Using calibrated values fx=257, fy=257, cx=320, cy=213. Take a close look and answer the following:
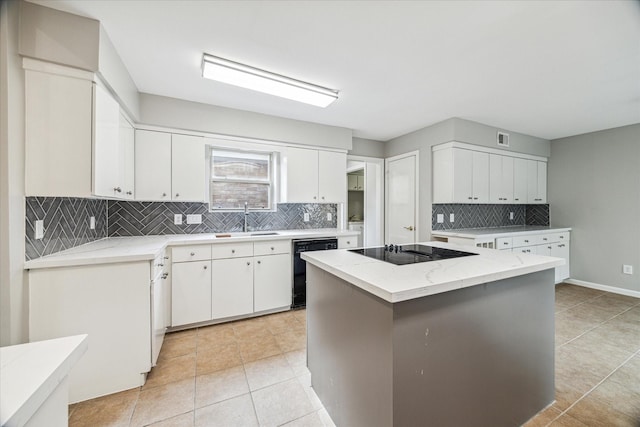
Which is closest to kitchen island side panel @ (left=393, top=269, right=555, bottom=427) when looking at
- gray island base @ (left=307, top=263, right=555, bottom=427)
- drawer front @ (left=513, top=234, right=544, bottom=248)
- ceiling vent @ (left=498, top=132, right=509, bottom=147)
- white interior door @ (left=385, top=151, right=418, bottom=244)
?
gray island base @ (left=307, top=263, right=555, bottom=427)

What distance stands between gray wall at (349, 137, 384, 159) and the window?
1.54 m

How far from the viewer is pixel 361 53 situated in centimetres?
203

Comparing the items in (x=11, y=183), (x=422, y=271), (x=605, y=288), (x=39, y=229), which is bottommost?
(x=605, y=288)

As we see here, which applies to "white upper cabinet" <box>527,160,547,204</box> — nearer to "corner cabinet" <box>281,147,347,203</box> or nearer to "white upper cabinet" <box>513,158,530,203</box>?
"white upper cabinet" <box>513,158,530,203</box>

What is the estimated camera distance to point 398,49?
1976mm

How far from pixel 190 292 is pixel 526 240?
178 inches

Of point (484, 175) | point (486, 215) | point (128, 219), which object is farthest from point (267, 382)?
point (486, 215)

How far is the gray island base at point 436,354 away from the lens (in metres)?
1.12

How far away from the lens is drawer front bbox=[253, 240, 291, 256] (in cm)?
296

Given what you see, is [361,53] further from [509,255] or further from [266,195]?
[266,195]

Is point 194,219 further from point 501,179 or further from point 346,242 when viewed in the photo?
point 501,179

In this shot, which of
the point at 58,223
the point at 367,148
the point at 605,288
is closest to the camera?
the point at 58,223

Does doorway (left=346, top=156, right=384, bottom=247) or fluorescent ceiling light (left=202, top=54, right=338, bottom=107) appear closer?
fluorescent ceiling light (left=202, top=54, right=338, bottom=107)

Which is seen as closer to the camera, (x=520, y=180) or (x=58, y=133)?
(x=58, y=133)
